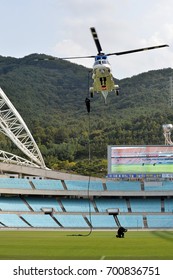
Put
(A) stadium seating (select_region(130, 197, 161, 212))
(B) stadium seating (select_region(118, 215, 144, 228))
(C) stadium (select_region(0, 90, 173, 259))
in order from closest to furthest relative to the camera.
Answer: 1. (B) stadium seating (select_region(118, 215, 144, 228))
2. (C) stadium (select_region(0, 90, 173, 259))
3. (A) stadium seating (select_region(130, 197, 161, 212))

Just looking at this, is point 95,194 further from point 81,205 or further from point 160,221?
point 160,221

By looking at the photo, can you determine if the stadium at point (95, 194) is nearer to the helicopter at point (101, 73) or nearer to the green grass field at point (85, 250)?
the green grass field at point (85, 250)

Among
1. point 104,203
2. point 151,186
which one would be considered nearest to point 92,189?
point 104,203

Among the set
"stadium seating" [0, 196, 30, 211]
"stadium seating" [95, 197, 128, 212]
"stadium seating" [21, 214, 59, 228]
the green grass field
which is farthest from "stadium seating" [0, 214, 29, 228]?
the green grass field

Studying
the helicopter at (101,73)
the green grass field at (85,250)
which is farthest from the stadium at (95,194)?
the helicopter at (101,73)

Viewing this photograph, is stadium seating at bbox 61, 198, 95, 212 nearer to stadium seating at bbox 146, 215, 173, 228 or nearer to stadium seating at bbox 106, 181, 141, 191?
stadium seating at bbox 106, 181, 141, 191

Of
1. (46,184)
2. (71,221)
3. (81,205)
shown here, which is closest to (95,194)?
(81,205)

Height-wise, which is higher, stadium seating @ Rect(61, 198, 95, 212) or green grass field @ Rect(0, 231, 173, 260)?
stadium seating @ Rect(61, 198, 95, 212)
